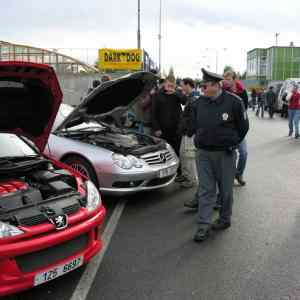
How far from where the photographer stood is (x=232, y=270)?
12.7 ft

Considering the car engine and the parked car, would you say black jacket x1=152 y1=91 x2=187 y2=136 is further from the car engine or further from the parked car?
the car engine

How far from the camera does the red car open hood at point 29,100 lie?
176 inches

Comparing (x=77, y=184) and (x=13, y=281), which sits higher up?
(x=77, y=184)

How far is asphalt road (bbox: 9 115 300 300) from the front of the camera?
3.47 meters

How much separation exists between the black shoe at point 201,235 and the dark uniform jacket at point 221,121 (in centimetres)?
88

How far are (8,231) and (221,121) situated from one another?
245cm

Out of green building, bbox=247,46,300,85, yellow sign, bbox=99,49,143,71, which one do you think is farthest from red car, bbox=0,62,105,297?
green building, bbox=247,46,300,85

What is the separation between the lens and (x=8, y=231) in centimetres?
307

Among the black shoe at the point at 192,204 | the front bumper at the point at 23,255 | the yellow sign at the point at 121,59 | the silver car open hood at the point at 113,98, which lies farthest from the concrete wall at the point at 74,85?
the front bumper at the point at 23,255

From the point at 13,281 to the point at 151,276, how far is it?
4.02 ft

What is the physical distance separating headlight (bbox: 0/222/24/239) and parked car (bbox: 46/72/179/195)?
2.62 metres

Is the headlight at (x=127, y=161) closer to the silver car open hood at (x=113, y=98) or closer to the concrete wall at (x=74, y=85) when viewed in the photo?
the silver car open hood at (x=113, y=98)

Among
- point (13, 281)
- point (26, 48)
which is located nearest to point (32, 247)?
point (13, 281)

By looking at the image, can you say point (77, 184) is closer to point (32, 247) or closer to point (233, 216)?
point (32, 247)
